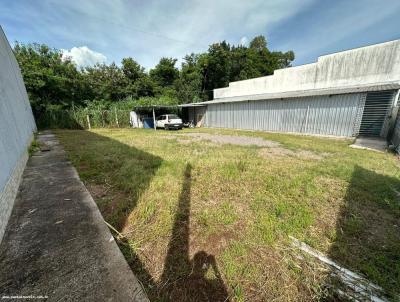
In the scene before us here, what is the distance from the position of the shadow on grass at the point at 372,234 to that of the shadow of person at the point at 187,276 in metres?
1.32

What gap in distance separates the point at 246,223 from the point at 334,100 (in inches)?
432

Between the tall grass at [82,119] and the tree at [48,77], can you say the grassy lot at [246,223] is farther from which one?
the tree at [48,77]

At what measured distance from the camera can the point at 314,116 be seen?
1086 centimetres

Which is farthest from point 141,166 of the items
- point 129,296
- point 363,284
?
point 363,284

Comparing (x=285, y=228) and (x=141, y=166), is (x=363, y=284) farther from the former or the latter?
(x=141, y=166)

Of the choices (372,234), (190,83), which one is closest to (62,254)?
(372,234)

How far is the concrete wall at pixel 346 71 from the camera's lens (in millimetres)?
10172

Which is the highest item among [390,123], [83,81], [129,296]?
[83,81]

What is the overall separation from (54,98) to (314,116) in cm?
2167

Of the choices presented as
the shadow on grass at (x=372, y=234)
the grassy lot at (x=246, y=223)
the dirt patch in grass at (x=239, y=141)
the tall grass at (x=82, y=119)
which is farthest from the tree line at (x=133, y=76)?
the shadow on grass at (x=372, y=234)

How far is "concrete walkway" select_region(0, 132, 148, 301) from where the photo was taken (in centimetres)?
133

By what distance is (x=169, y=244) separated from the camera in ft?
6.69

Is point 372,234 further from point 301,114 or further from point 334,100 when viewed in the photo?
point 301,114

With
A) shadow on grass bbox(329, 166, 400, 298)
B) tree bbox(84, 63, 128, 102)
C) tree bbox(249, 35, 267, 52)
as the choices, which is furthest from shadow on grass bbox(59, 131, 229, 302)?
tree bbox(249, 35, 267, 52)
